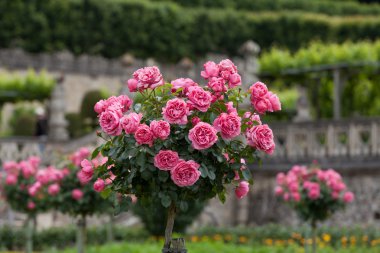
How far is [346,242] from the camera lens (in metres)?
18.2

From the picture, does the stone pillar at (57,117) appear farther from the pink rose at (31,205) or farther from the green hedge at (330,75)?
the pink rose at (31,205)

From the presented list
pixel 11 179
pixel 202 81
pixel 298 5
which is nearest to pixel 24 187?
pixel 11 179

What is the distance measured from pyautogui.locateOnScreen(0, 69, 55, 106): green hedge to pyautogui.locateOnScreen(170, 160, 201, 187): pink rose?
73.3 ft

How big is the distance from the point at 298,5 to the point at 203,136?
51362 mm

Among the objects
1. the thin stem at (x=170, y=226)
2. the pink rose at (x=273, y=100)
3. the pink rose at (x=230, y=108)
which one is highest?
the pink rose at (x=273, y=100)

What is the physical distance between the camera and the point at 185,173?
24.3 ft

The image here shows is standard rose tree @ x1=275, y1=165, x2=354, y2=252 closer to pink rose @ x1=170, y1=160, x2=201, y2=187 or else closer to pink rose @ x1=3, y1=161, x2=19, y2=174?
pink rose @ x1=3, y1=161, x2=19, y2=174

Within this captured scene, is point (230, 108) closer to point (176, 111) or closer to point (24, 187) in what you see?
point (176, 111)

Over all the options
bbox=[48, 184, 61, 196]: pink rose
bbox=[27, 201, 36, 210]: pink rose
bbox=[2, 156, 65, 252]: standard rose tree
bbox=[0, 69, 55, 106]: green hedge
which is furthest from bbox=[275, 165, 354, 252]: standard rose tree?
bbox=[0, 69, 55, 106]: green hedge

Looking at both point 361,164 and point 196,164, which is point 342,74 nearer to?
point 361,164

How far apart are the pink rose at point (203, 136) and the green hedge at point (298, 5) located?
4714 cm

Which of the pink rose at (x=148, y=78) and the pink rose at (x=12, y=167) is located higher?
the pink rose at (x=148, y=78)

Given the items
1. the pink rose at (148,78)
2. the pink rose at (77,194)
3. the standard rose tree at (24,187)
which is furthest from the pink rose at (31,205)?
the pink rose at (148,78)

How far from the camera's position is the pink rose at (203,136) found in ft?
24.0
